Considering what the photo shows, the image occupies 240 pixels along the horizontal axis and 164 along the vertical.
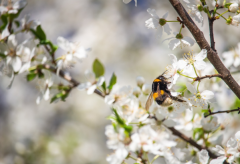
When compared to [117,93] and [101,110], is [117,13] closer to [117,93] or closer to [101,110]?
[101,110]

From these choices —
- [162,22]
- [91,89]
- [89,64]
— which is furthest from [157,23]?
[89,64]

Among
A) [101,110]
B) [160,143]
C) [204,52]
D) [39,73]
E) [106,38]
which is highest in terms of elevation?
[204,52]

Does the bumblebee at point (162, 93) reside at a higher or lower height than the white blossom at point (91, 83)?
higher

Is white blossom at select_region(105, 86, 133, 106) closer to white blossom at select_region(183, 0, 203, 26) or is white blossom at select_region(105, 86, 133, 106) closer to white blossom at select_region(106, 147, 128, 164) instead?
white blossom at select_region(106, 147, 128, 164)

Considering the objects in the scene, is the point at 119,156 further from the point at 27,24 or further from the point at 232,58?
the point at 232,58

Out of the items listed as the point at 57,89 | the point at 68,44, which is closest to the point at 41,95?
the point at 57,89

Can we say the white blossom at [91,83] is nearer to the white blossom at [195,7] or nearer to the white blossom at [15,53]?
the white blossom at [15,53]

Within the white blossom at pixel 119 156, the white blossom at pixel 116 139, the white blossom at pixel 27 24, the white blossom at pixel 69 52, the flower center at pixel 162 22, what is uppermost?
the flower center at pixel 162 22

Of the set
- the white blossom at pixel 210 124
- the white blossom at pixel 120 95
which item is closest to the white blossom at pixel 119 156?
the white blossom at pixel 120 95
